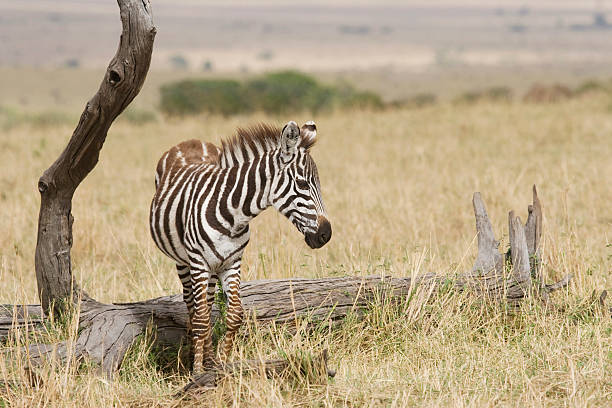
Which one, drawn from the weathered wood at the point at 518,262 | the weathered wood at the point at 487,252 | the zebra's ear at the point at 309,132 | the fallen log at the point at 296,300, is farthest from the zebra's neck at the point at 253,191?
the weathered wood at the point at 518,262

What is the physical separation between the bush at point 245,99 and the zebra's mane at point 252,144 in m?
18.5

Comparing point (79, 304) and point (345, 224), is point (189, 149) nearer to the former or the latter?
point (79, 304)

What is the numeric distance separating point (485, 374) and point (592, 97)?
2022cm

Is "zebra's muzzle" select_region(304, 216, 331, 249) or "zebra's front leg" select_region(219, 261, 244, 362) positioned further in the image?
"zebra's front leg" select_region(219, 261, 244, 362)

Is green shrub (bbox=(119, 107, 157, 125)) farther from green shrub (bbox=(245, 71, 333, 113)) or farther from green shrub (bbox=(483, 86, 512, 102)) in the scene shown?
green shrub (bbox=(483, 86, 512, 102))

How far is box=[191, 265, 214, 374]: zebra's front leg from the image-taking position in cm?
543

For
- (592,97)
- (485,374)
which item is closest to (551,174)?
(485,374)

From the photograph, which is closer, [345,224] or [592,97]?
[345,224]

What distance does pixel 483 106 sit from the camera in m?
22.6

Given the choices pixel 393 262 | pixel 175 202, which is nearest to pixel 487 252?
pixel 393 262

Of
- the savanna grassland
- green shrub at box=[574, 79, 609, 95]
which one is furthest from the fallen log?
green shrub at box=[574, 79, 609, 95]

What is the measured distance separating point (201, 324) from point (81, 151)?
154 centimetres

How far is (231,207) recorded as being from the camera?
5.37m

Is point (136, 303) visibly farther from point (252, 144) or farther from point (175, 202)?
point (252, 144)
